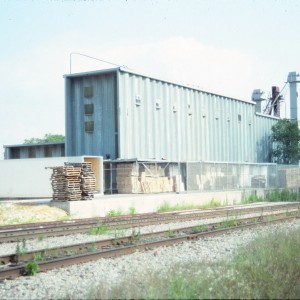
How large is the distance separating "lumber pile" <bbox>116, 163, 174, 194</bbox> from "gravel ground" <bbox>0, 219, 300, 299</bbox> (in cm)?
1754

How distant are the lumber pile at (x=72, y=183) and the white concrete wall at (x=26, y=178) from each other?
5398mm

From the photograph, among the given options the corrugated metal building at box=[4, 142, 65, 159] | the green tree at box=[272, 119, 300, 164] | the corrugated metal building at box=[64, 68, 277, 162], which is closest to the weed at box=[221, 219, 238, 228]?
the corrugated metal building at box=[64, 68, 277, 162]

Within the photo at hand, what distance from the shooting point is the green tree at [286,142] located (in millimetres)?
46688

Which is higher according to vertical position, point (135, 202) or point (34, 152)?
point (34, 152)

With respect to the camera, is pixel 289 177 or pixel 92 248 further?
pixel 289 177

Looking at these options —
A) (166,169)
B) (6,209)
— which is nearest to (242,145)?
(166,169)

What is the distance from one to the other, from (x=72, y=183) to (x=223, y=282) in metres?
16.7

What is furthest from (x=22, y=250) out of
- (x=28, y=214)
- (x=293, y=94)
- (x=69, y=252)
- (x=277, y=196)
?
(x=293, y=94)

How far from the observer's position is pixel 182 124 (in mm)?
36094

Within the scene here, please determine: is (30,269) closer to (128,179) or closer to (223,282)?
(223,282)

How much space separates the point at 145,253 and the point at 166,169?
22462 millimetres

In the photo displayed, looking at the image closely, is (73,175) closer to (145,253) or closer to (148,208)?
(148,208)

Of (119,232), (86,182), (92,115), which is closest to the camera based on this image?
(119,232)

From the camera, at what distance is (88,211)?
22438 millimetres
